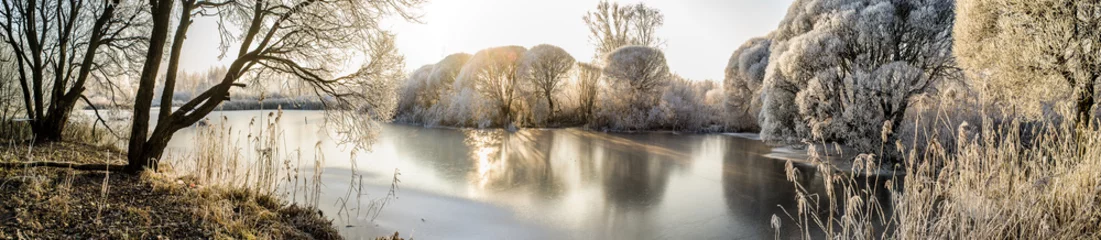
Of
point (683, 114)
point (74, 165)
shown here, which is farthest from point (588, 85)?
point (74, 165)

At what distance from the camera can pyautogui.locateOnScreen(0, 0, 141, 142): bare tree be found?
7.30 metres

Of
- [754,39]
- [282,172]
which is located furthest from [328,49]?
[754,39]

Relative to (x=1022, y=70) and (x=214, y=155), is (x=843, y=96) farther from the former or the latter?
(x=214, y=155)

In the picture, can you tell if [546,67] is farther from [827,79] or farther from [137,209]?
[137,209]

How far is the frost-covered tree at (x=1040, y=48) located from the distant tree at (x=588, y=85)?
18.5 metres

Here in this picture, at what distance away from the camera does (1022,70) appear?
22.2ft

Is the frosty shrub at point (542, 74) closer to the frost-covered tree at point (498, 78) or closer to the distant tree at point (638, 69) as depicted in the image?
the frost-covered tree at point (498, 78)

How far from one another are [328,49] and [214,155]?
202 cm

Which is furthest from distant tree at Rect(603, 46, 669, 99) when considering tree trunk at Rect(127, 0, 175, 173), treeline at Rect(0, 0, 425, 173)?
tree trunk at Rect(127, 0, 175, 173)

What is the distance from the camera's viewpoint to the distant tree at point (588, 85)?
A: 25562 mm

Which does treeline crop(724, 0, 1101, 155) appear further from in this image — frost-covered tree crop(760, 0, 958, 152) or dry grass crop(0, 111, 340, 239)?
dry grass crop(0, 111, 340, 239)

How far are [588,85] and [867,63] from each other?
48.9ft

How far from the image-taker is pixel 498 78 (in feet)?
85.2

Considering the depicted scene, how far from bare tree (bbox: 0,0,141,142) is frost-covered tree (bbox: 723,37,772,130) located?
65.1 ft
